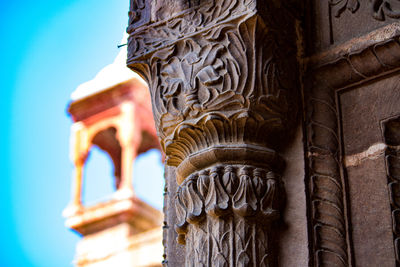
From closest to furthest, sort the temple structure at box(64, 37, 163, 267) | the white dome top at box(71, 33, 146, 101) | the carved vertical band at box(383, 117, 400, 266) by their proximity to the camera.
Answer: the carved vertical band at box(383, 117, 400, 266) < the temple structure at box(64, 37, 163, 267) < the white dome top at box(71, 33, 146, 101)

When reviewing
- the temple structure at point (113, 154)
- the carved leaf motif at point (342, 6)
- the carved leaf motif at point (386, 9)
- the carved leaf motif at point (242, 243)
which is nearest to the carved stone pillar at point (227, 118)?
the carved leaf motif at point (242, 243)

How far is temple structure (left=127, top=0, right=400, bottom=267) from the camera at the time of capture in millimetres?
1984

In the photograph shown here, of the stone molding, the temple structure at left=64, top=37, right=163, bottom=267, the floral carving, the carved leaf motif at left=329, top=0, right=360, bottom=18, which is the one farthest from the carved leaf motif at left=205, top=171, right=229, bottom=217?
the temple structure at left=64, top=37, right=163, bottom=267

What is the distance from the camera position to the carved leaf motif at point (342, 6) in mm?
2211

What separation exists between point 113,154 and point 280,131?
1764cm

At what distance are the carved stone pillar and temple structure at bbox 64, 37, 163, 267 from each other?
48.0ft

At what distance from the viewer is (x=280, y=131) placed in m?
2.12

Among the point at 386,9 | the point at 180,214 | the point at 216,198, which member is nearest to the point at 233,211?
the point at 216,198

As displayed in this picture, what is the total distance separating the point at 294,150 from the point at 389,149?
251mm

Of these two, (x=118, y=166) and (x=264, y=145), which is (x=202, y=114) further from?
(x=118, y=166)

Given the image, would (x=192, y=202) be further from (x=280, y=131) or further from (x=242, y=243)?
(x=280, y=131)

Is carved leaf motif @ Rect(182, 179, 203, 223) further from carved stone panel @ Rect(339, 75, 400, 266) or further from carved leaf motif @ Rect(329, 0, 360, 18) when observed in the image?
carved leaf motif @ Rect(329, 0, 360, 18)

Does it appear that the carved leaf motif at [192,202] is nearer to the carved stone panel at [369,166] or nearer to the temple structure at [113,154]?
the carved stone panel at [369,166]

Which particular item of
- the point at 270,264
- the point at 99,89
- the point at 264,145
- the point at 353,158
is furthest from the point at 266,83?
the point at 99,89
